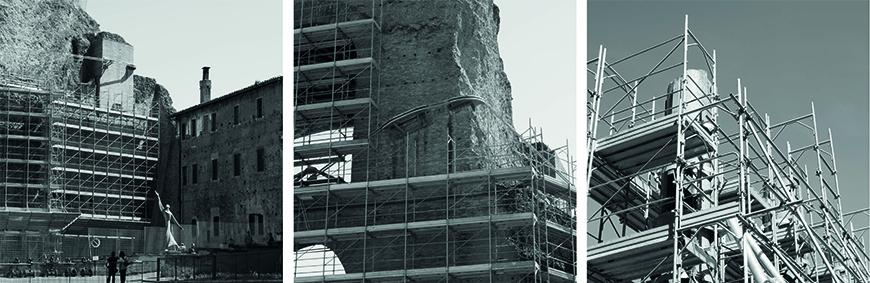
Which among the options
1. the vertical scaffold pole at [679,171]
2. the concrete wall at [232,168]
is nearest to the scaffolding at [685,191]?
the vertical scaffold pole at [679,171]

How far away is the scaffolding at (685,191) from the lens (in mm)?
9328

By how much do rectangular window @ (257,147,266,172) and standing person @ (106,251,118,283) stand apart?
1.14 metres

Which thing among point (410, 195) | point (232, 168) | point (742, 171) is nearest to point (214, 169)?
point (232, 168)

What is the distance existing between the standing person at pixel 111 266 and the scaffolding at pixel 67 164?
100 millimetres

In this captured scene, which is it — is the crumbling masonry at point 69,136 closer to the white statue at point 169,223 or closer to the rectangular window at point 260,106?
the white statue at point 169,223

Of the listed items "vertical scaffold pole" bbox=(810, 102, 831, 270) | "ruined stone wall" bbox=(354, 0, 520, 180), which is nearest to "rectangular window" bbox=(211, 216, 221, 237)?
"ruined stone wall" bbox=(354, 0, 520, 180)

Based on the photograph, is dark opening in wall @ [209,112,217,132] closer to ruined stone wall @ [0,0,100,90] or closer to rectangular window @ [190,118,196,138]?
rectangular window @ [190,118,196,138]

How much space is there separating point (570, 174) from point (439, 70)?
1719mm

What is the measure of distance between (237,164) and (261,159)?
22 centimetres

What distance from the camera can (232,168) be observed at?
29.8ft

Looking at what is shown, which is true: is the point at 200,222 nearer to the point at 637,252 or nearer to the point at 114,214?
the point at 114,214

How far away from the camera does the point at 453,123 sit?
1155cm

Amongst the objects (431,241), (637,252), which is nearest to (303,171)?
(431,241)

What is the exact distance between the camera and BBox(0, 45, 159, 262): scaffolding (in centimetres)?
840
